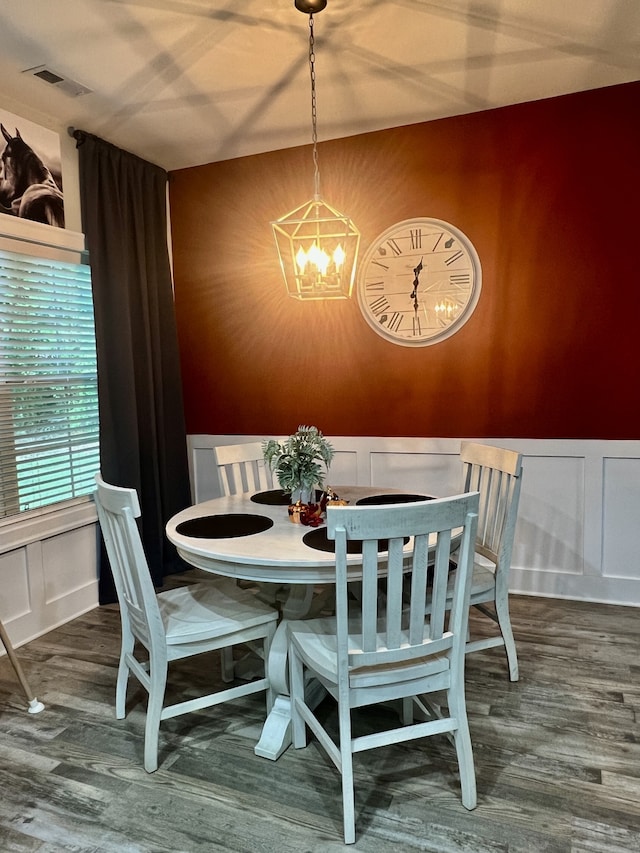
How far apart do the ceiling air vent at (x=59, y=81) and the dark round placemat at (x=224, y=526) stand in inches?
89.3

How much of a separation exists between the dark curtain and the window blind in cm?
14

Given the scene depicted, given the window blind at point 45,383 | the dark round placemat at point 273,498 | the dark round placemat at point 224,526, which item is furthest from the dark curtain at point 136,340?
the dark round placemat at point 224,526

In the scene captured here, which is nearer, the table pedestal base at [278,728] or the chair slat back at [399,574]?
the chair slat back at [399,574]

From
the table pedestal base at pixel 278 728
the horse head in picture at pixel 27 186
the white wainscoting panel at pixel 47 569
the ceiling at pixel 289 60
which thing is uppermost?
the ceiling at pixel 289 60

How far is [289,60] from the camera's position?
9.08 ft

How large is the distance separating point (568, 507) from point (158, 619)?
8.22ft

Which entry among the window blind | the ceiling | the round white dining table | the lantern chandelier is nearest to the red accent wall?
the ceiling

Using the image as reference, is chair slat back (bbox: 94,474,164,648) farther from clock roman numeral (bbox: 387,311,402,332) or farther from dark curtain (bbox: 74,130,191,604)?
clock roman numeral (bbox: 387,311,402,332)

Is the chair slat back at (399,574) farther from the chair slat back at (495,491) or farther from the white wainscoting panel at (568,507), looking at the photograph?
the white wainscoting panel at (568,507)

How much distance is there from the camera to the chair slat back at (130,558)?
1.93 meters

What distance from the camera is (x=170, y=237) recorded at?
167 inches

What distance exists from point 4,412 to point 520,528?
119 inches

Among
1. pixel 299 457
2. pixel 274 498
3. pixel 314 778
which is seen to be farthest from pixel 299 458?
pixel 314 778

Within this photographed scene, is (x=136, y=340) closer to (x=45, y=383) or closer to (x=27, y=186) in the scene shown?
(x=45, y=383)
